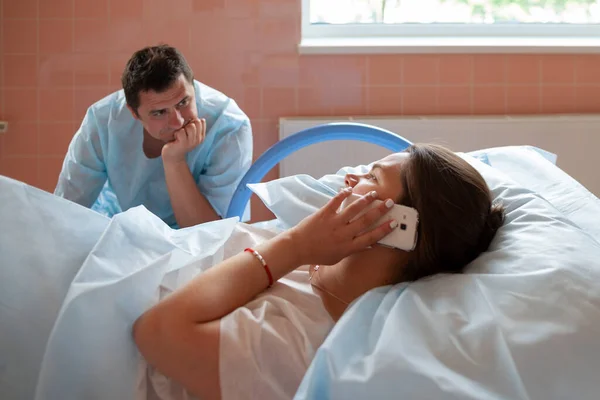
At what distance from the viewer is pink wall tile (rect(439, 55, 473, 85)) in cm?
284

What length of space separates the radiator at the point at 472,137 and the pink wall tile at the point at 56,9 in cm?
90

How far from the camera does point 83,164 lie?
2.20 metres

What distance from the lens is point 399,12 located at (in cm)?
307

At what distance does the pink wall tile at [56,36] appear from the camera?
2.76m

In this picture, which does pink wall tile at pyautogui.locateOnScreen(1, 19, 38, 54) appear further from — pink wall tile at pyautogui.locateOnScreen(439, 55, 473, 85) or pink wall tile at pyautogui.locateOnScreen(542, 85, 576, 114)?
pink wall tile at pyautogui.locateOnScreen(542, 85, 576, 114)

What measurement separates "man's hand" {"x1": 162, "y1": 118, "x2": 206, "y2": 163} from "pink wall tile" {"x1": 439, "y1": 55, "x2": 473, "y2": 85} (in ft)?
3.86

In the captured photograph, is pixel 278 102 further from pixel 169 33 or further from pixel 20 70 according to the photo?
pixel 20 70

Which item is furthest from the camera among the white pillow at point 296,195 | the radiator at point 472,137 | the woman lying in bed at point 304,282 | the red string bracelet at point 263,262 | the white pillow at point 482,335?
the radiator at point 472,137

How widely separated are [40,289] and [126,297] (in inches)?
5.8

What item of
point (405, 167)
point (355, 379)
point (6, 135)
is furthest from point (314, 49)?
point (355, 379)

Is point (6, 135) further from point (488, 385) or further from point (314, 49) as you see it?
point (488, 385)

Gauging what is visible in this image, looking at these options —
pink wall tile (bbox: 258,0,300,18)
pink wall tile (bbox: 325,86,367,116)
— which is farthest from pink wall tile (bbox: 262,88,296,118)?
pink wall tile (bbox: 258,0,300,18)

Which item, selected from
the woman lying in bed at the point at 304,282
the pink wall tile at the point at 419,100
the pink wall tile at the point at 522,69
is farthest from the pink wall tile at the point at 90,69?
the woman lying in bed at the point at 304,282

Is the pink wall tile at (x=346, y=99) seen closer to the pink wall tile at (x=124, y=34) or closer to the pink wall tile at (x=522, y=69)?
the pink wall tile at (x=522, y=69)
